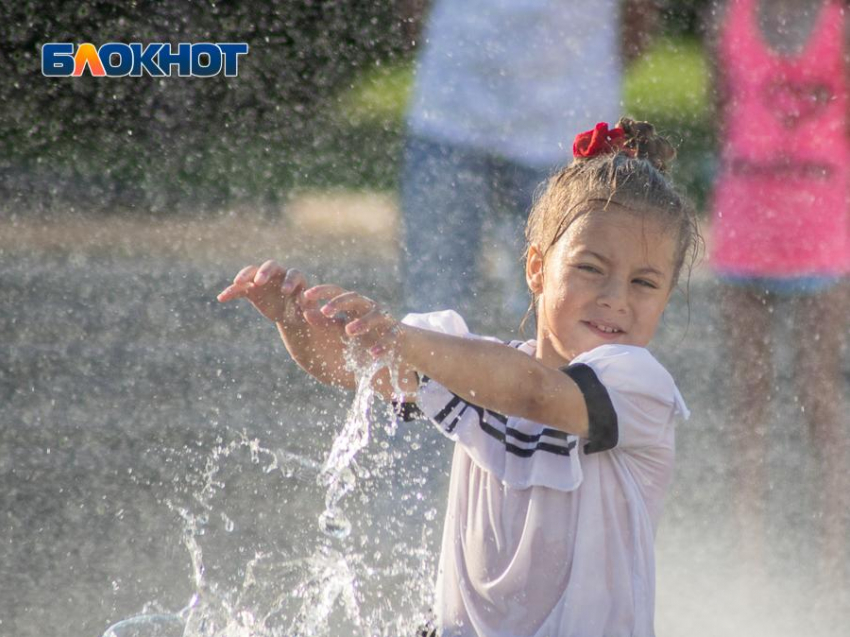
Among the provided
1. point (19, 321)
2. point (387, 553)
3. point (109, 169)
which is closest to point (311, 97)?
point (109, 169)

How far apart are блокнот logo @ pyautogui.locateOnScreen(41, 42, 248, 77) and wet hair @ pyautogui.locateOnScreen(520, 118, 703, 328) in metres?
5.36

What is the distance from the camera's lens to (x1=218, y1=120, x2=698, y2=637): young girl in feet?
4.84

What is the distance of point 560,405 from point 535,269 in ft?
1.22

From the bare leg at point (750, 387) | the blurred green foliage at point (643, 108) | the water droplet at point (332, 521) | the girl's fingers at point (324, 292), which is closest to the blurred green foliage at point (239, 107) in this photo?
the blurred green foliage at point (643, 108)

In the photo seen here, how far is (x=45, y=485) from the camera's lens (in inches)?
121

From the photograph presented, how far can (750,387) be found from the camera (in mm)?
2912

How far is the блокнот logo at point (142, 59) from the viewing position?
6973 millimetres

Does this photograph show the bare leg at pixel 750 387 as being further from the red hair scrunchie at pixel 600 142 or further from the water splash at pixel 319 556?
the red hair scrunchie at pixel 600 142

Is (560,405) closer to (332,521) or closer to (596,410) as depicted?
(596,410)

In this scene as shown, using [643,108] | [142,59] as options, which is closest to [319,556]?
[643,108]

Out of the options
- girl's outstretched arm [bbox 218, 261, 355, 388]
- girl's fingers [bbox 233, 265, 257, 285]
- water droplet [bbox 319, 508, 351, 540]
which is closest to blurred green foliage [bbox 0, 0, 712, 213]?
water droplet [bbox 319, 508, 351, 540]

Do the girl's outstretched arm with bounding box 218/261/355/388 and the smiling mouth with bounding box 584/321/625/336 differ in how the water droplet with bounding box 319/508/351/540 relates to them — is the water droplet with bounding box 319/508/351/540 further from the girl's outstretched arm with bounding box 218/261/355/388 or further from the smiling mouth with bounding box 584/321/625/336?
the smiling mouth with bounding box 584/321/625/336

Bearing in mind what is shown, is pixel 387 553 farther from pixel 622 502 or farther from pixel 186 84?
pixel 186 84

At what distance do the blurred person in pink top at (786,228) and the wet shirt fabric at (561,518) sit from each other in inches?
52.4
